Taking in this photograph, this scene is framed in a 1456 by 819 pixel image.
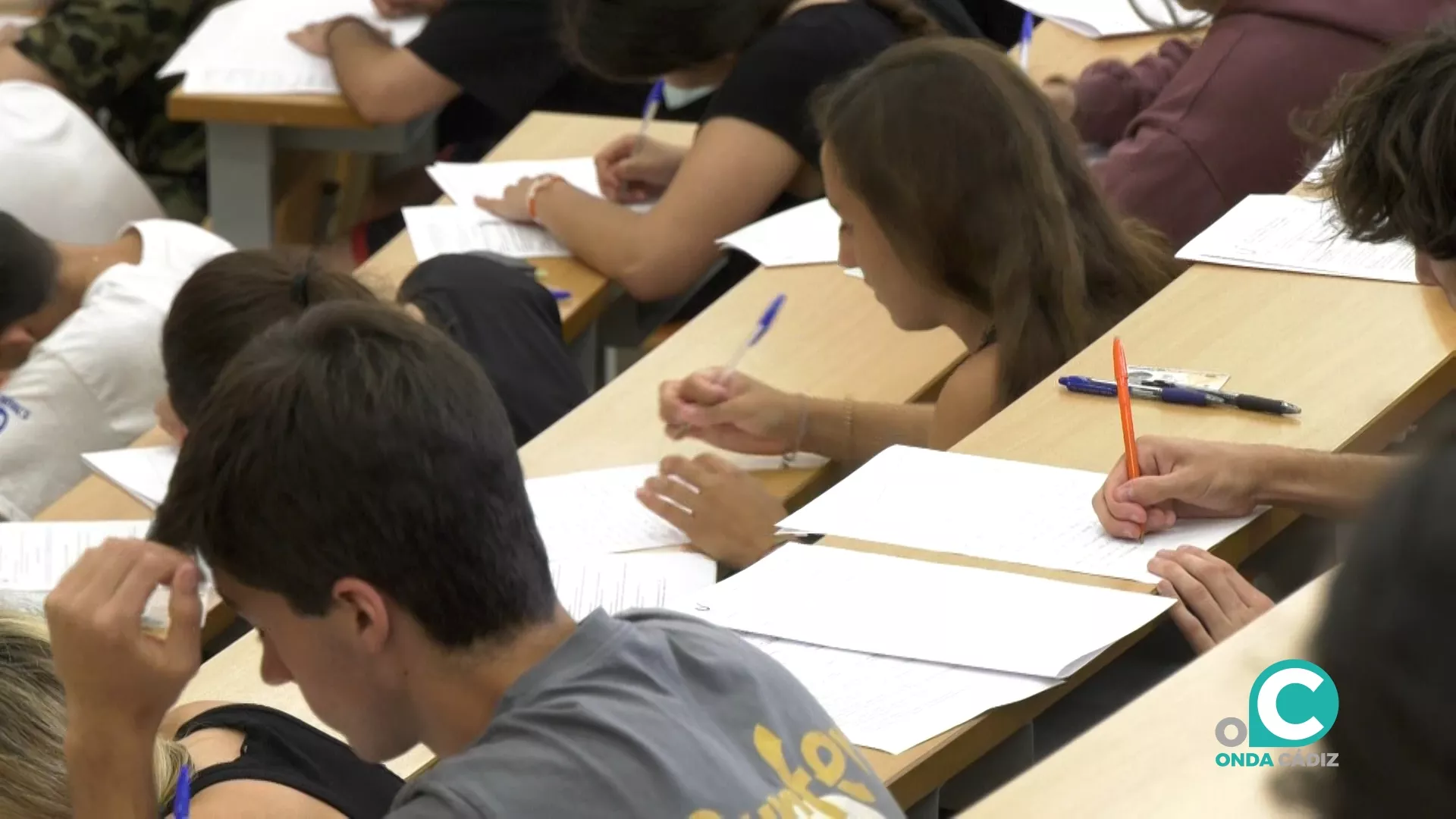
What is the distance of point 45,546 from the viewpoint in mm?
2248

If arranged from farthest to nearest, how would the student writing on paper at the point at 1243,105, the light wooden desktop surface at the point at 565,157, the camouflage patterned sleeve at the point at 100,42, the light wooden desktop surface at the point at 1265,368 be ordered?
the camouflage patterned sleeve at the point at 100,42, the light wooden desktop surface at the point at 565,157, the student writing on paper at the point at 1243,105, the light wooden desktop surface at the point at 1265,368

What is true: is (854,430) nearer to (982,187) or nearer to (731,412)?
(731,412)

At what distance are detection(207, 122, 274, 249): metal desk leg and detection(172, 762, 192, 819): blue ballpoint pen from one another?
254 cm

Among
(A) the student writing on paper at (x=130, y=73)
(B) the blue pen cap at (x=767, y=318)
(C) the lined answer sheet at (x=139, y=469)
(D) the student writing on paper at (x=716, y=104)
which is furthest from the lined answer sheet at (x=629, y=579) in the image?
(A) the student writing on paper at (x=130, y=73)

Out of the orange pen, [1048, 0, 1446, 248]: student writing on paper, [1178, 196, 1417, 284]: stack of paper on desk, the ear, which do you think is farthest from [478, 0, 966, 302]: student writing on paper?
the ear

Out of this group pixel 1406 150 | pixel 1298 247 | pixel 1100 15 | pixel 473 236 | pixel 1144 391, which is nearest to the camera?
pixel 1406 150

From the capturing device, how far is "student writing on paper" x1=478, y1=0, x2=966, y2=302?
9.09 feet

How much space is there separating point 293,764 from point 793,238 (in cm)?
160

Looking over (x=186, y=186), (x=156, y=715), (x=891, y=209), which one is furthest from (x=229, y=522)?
(x=186, y=186)

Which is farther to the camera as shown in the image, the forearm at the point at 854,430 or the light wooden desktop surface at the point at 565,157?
the light wooden desktop surface at the point at 565,157

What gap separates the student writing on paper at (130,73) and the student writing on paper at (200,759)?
9.59 ft

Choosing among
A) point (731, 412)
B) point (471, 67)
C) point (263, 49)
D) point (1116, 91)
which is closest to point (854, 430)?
point (731, 412)

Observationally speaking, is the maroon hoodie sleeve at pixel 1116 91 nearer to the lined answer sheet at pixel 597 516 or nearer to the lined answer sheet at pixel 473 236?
the lined answer sheet at pixel 473 236

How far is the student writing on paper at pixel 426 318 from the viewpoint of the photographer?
2109 millimetres
